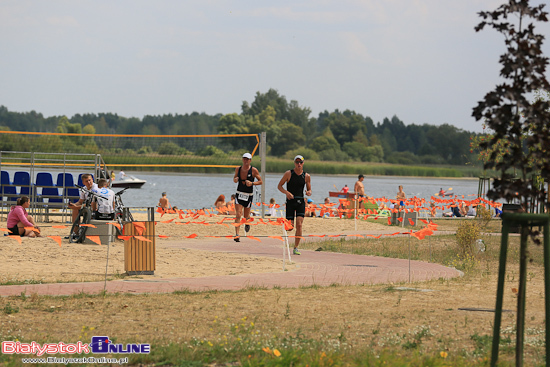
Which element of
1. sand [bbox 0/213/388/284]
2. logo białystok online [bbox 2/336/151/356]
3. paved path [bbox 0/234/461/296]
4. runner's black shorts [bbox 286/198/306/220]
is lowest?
sand [bbox 0/213/388/284]

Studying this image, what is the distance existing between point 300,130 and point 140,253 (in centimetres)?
11127

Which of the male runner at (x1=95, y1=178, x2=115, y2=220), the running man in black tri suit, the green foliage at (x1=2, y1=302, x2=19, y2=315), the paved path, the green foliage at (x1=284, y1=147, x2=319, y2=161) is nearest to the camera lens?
the green foliage at (x1=2, y1=302, x2=19, y2=315)

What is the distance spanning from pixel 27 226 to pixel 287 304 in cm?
777

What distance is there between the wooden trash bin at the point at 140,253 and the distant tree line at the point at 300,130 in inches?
3584

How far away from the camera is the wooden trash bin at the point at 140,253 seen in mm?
9750

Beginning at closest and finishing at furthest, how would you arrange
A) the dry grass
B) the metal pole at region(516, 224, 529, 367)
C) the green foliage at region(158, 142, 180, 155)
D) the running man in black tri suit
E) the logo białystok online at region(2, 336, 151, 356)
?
1. the metal pole at region(516, 224, 529, 367)
2. the logo białystok online at region(2, 336, 151, 356)
3. the dry grass
4. the running man in black tri suit
5. the green foliage at region(158, 142, 180, 155)

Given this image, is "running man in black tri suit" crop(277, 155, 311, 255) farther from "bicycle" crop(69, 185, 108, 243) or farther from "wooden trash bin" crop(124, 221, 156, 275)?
"wooden trash bin" crop(124, 221, 156, 275)

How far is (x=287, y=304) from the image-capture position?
7.52 metres

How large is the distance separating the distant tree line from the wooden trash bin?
91022mm

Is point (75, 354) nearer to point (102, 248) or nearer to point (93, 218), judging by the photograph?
point (102, 248)

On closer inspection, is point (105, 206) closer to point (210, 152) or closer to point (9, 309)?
point (9, 309)

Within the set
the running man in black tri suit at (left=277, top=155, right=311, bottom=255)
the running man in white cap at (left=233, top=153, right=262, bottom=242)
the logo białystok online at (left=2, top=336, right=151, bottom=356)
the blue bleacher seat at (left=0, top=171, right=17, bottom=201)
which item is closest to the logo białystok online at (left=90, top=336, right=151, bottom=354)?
the logo białystok online at (left=2, top=336, right=151, bottom=356)

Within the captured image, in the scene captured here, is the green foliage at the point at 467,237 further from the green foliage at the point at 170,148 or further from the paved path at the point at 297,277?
the green foliage at the point at 170,148

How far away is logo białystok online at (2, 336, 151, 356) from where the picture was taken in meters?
5.50
